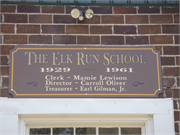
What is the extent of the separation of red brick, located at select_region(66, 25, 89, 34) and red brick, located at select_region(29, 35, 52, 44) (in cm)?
24

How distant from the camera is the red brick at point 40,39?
355 centimetres

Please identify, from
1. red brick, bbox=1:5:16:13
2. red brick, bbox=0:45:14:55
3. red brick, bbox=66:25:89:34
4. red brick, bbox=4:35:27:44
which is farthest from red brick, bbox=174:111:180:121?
red brick, bbox=1:5:16:13

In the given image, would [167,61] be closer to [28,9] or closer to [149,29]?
[149,29]

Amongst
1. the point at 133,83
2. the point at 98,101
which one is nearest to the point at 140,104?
the point at 133,83

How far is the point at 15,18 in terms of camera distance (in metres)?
3.61

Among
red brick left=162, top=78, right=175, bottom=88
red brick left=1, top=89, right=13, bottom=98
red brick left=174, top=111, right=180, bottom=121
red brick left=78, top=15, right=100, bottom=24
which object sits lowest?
red brick left=174, top=111, right=180, bottom=121

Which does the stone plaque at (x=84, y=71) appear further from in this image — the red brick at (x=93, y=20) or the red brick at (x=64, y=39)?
the red brick at (x=93, y=20)

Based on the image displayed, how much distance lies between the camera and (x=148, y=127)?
342 cm

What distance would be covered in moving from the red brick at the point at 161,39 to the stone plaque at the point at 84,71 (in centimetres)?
13

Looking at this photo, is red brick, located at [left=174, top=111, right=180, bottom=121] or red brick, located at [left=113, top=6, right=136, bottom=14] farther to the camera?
red brick, located at [left=113, top=6, right=136, bottom=14]

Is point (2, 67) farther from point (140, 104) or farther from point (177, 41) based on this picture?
point (177, 41)

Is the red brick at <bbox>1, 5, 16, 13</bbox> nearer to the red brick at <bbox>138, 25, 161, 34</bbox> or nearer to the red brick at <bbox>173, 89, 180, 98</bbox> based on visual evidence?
the red brick at <bbox>138, 25, 161, 34</bbox>

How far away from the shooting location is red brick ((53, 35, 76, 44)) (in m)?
3.56

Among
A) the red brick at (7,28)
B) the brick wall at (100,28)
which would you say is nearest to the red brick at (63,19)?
the brick wall at (100,28)
